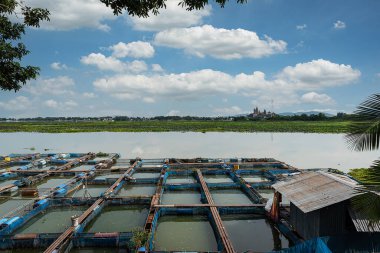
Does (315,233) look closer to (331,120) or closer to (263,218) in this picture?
(263,218)

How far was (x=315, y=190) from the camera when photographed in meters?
7.34

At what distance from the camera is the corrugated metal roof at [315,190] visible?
6535mm

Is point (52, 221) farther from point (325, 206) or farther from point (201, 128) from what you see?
point (201, 128)

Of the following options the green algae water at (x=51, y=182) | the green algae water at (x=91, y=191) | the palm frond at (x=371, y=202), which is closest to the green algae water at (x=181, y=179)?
the green algae water at (x=91, y=191)

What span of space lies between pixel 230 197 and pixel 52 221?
767 centimetres

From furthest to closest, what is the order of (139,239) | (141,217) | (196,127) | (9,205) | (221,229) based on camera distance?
(196,127), (9,205), (141,217), (221,229), (139,239)

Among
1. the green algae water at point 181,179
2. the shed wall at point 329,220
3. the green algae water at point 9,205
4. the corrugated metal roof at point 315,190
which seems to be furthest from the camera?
the green algae water at point 181,179

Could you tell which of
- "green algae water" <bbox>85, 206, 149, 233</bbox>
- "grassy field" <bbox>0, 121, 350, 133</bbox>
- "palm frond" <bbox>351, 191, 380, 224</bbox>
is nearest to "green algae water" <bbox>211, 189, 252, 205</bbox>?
"green algae water" <bbox>85, 206, 149, 233</bbox>

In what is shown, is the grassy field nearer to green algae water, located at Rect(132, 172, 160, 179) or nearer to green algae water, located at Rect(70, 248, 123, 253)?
green algae water, located at Rect(132, 172, 160, 179)

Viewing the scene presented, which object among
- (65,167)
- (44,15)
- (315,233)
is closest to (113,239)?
(315,233)

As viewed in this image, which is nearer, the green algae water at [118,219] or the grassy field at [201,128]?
the green algae water at [118,219]

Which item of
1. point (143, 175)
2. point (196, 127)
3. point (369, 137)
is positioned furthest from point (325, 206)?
point (196, 127)

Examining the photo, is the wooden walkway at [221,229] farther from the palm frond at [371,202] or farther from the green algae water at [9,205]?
the green algae water at [9,205]

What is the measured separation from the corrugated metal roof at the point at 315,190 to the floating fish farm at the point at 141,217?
1.38 meters
